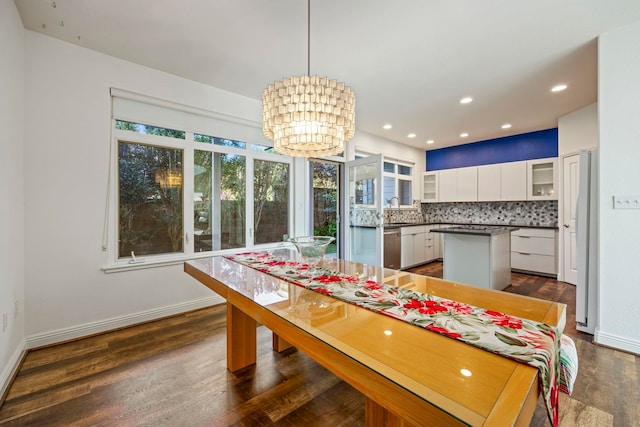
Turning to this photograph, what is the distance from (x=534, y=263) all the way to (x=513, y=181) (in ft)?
5.05

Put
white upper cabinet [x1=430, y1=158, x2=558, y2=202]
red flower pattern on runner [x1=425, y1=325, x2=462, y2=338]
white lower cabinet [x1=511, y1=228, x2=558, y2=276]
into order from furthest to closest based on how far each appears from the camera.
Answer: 1. white upper cabinet [x1=430, y1=158, x2=558, y2=202]
2. white lower cabinet [x1=511, y1=228, x2=558, y2=276]
3. red flower pattern on runner [x1=425, y1=325, x2=462, y2=338]

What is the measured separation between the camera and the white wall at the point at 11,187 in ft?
5.90

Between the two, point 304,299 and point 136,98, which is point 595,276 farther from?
point 136,98

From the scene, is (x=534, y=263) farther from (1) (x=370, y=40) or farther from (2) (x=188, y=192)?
(2) (x=188, y=192)

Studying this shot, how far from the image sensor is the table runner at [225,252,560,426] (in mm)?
751

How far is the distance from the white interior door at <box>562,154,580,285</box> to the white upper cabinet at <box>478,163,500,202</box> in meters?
1.16

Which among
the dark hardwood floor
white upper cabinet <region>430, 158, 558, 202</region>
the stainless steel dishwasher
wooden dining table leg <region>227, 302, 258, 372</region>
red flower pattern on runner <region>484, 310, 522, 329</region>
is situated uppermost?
white upper cabinet <region>430, 158, 558, 202</region>

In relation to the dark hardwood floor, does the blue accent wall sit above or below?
above

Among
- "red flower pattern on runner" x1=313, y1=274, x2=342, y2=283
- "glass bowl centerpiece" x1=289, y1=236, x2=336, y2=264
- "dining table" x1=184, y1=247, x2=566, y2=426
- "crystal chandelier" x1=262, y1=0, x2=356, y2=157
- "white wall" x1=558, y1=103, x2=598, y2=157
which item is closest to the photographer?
"dining table" x1=184, y1=247, x2=566, y2=426

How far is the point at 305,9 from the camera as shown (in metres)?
1.98

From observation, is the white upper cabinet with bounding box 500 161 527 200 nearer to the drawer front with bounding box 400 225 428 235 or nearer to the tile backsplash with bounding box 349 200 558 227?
the tile backsplash with bounding box 349 200 558 227

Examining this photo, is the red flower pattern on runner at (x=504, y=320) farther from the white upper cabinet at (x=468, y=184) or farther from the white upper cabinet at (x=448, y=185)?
the white upper cabinet at (x=448, y=185)

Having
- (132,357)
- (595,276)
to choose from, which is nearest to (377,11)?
(595,276)

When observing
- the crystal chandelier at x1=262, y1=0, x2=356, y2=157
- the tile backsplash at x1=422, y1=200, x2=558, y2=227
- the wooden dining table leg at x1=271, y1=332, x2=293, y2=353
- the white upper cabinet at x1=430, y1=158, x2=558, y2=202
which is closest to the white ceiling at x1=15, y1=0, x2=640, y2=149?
the crystal chandelier at x1=262, y1=0, x2=356, y2=157
